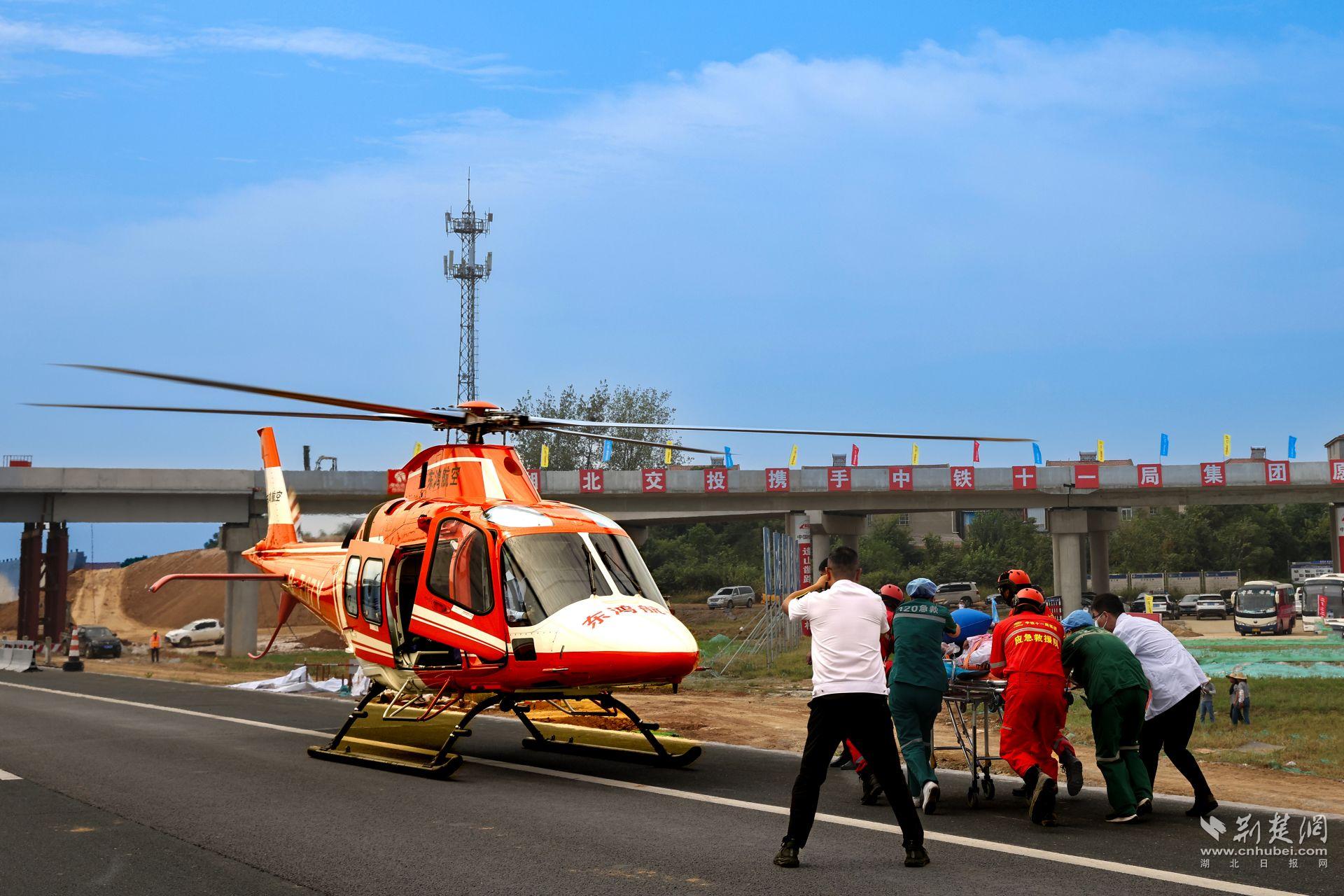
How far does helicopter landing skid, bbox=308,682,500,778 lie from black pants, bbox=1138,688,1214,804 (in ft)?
19.3

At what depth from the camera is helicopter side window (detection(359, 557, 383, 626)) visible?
1331cm

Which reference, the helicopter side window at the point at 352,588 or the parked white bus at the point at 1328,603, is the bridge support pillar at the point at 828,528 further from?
the helicopter side window at the point at 352,588

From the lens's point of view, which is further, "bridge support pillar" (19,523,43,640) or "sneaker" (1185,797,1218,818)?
"bridge support pillar" (19,523,43,640)

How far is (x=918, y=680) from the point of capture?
9219 mm

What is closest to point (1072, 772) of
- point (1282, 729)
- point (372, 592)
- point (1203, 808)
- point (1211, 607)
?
point (1203, 808)

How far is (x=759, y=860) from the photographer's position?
7883 mm

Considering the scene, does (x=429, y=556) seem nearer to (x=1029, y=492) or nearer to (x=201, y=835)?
(x=201, y=835)

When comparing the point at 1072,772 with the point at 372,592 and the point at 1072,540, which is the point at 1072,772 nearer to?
the point at 372,592

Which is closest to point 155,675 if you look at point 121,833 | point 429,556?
point 429,556

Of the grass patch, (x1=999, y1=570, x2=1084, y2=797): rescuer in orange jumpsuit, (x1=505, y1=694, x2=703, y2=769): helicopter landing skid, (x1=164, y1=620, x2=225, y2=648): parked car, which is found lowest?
(x1=164, y1=620, x2=225, y2=648): parked car

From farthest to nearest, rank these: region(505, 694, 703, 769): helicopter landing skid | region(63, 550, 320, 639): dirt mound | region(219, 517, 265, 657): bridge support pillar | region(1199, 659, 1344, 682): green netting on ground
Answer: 1. region(63, 550, 320, 639): dirt mound
2. region(219, 517, 265, 657): bridge support pillar
3. region(1199, 659, 1344, 682): green netting on ground
4. region(505, 694, 703, 769): helicopter landing skid

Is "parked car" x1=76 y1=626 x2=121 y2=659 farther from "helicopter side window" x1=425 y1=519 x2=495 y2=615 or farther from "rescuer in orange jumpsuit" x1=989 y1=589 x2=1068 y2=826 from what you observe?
"rescuer in orange jumpsuit" x1=989 y1=589 x2=1068 y2=826

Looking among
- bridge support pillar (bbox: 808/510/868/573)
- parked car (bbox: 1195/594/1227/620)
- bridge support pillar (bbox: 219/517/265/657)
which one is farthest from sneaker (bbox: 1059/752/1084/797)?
parked car (bbox: 1195/594/1227/620)

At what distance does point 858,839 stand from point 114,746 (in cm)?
995
